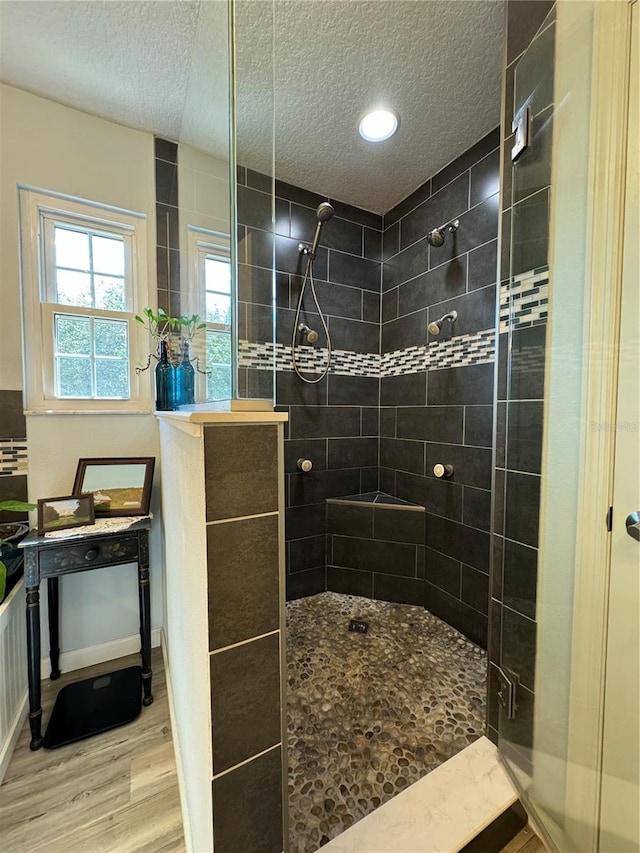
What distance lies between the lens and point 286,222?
6.84 ft

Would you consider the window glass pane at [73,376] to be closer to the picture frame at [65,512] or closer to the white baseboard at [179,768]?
the picture frame at [65,512]

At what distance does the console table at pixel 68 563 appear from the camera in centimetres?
127

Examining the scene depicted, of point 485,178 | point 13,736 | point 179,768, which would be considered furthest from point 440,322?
point 13,736

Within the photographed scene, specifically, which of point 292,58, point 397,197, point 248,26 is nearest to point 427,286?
point 397,197

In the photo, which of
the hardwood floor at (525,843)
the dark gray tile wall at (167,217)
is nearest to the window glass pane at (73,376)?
the dark gray tile wall at (167,217)

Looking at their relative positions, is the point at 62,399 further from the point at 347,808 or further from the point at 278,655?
the point at 347,808

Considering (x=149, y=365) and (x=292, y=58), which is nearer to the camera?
(x=292, y=58)

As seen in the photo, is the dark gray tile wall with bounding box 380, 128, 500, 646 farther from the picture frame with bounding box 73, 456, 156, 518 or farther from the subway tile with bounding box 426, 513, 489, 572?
the picture frame with bounding box 73, 456, 156, 518

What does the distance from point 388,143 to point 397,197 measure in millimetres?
471

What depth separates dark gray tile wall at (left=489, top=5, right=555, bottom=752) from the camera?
1025mm

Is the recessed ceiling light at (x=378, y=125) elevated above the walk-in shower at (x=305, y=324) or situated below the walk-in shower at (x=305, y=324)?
above

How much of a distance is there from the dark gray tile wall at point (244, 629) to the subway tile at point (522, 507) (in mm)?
864

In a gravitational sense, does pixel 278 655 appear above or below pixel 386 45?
below

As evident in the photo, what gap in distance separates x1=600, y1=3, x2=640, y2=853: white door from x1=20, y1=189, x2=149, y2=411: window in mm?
1913
